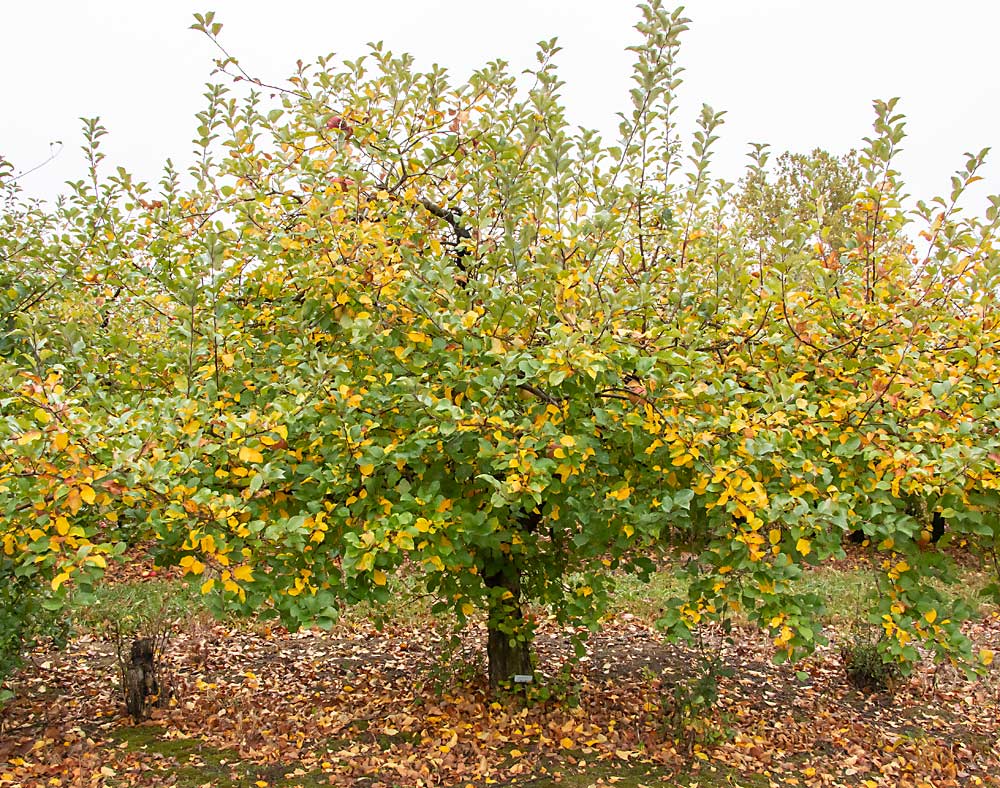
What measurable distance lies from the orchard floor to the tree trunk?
0.18 metres

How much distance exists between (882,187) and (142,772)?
15.1 feet

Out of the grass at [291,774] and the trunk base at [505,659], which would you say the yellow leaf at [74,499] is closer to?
the grass at [291,774]

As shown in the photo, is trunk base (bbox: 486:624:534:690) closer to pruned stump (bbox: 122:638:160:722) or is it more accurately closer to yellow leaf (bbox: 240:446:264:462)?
pruned stump (bbox: 122:638:160:722)

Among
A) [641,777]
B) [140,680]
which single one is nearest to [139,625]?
[140,680]

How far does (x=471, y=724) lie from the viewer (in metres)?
4.62

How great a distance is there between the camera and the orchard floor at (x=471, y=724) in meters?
4.12

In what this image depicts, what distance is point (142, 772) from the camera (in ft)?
13.3

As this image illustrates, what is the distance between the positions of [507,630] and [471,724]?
2.26 ft

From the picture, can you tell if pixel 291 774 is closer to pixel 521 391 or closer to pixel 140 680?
pixel 140 680

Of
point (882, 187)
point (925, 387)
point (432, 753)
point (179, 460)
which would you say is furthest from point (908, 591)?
point (179, 460)

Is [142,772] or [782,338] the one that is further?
[142,772]

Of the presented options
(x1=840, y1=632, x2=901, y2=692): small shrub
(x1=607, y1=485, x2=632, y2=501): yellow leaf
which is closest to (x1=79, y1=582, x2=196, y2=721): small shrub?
(x1=607, y1=485, x2=632, y2=501): yellow leaf

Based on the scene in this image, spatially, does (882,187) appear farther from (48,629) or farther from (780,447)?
(48,629)

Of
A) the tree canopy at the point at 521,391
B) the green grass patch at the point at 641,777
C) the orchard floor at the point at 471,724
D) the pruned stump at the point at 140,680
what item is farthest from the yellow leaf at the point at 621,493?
the pruned stump at the point at 140,680
